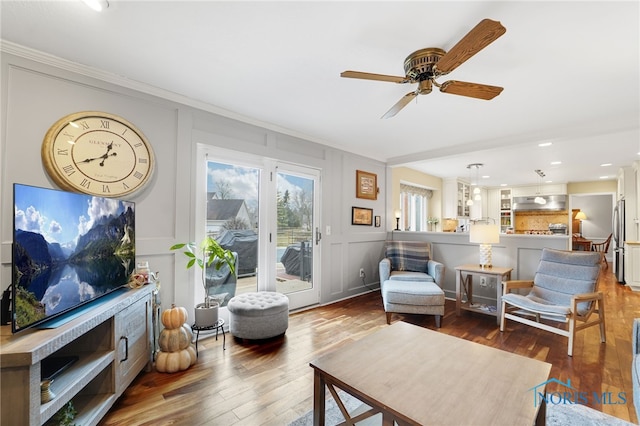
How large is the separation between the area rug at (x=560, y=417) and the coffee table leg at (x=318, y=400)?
0.99ft

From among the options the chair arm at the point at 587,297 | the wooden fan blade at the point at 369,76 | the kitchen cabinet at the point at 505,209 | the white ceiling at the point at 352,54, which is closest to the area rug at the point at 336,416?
the wooden fan blade at the point at 369,76

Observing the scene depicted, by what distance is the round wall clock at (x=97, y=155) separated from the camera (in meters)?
2.03

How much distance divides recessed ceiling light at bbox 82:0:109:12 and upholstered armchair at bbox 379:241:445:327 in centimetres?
344

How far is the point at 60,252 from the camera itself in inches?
58.6

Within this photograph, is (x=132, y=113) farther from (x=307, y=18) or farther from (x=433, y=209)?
(x=433, y=209)

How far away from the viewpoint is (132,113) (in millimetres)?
2428

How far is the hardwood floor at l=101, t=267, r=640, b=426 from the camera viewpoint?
1737mm

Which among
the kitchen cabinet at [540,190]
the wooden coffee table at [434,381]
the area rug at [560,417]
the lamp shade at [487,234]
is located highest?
the kitchen cabinet at [540,190]

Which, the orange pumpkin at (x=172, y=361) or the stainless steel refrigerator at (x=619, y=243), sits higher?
the stainless steel refrigerator at (x=619, y=243)

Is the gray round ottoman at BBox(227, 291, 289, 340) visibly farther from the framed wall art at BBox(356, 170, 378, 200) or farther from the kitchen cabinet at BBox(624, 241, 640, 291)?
the kitchen cabinet at BBox(624, 241, 640, 291)

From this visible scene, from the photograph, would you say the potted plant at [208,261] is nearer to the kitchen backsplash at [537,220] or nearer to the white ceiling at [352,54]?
the white ceiling at [352,54]

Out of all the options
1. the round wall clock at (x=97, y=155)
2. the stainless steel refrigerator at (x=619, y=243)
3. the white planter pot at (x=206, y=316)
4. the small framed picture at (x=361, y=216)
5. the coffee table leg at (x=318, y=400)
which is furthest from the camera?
the stainless steel refrigerator at (x=619, y=243)

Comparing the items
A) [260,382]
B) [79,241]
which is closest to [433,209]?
[260,382]

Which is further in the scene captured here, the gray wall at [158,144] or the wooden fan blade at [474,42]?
the gray wall at [158,144]
